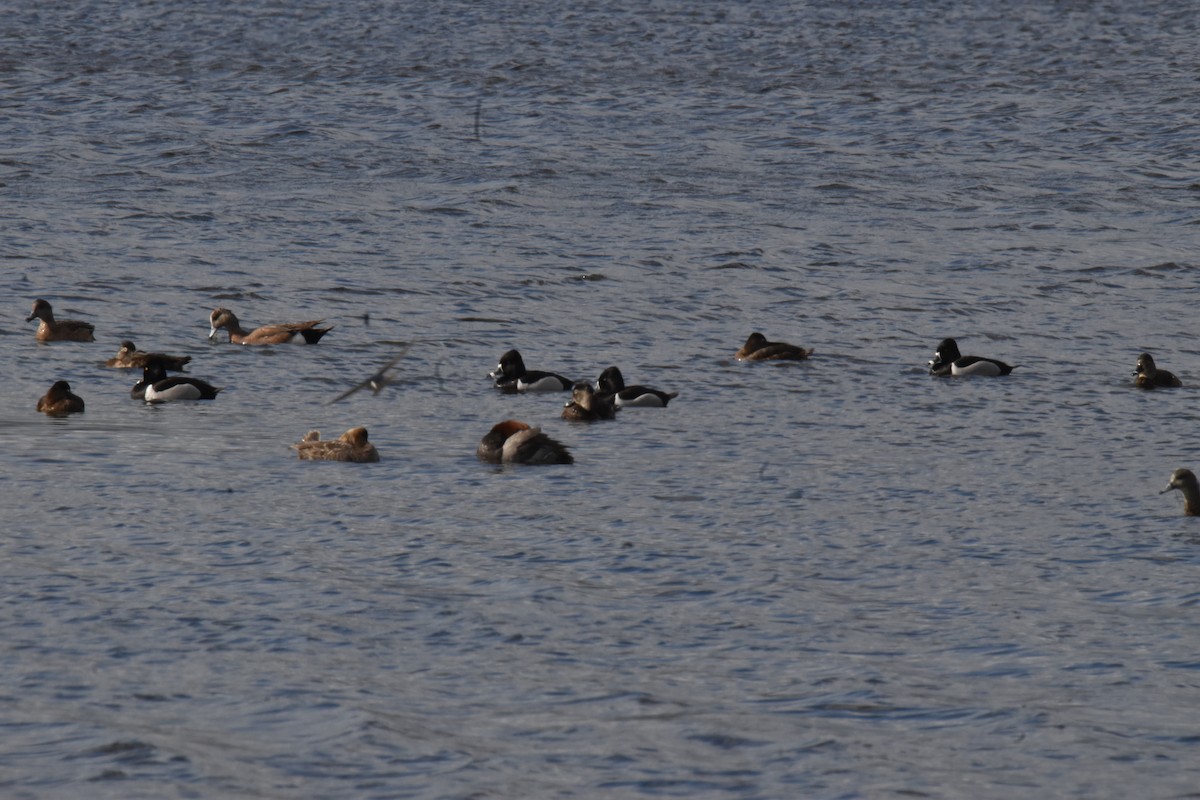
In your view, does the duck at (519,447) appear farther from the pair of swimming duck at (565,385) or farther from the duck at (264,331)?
the duck at (264,331)

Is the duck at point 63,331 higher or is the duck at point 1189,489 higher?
the duck at point 63,331

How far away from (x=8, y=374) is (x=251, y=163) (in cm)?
1455

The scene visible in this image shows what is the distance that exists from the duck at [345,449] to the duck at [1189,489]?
6961 millimetres

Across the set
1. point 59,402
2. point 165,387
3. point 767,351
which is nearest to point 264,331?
point 165,387

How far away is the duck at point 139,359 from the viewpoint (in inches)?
822

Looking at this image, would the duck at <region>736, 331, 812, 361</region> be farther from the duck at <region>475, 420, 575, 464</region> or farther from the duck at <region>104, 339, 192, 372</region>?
the duck at <region>104, 339, 192, 372</region>

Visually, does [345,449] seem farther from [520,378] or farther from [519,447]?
[520,378]

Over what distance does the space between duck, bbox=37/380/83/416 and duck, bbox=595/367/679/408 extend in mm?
5409

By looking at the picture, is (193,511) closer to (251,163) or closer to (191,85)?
(251,163)

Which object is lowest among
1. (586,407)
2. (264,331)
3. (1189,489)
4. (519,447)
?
(1189,489)

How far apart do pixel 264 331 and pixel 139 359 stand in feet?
6.23

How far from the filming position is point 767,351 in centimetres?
2188

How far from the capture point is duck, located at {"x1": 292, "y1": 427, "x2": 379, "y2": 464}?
657 inches

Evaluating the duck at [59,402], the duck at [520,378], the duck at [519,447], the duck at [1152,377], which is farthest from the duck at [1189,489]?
the duck at [59,402]
